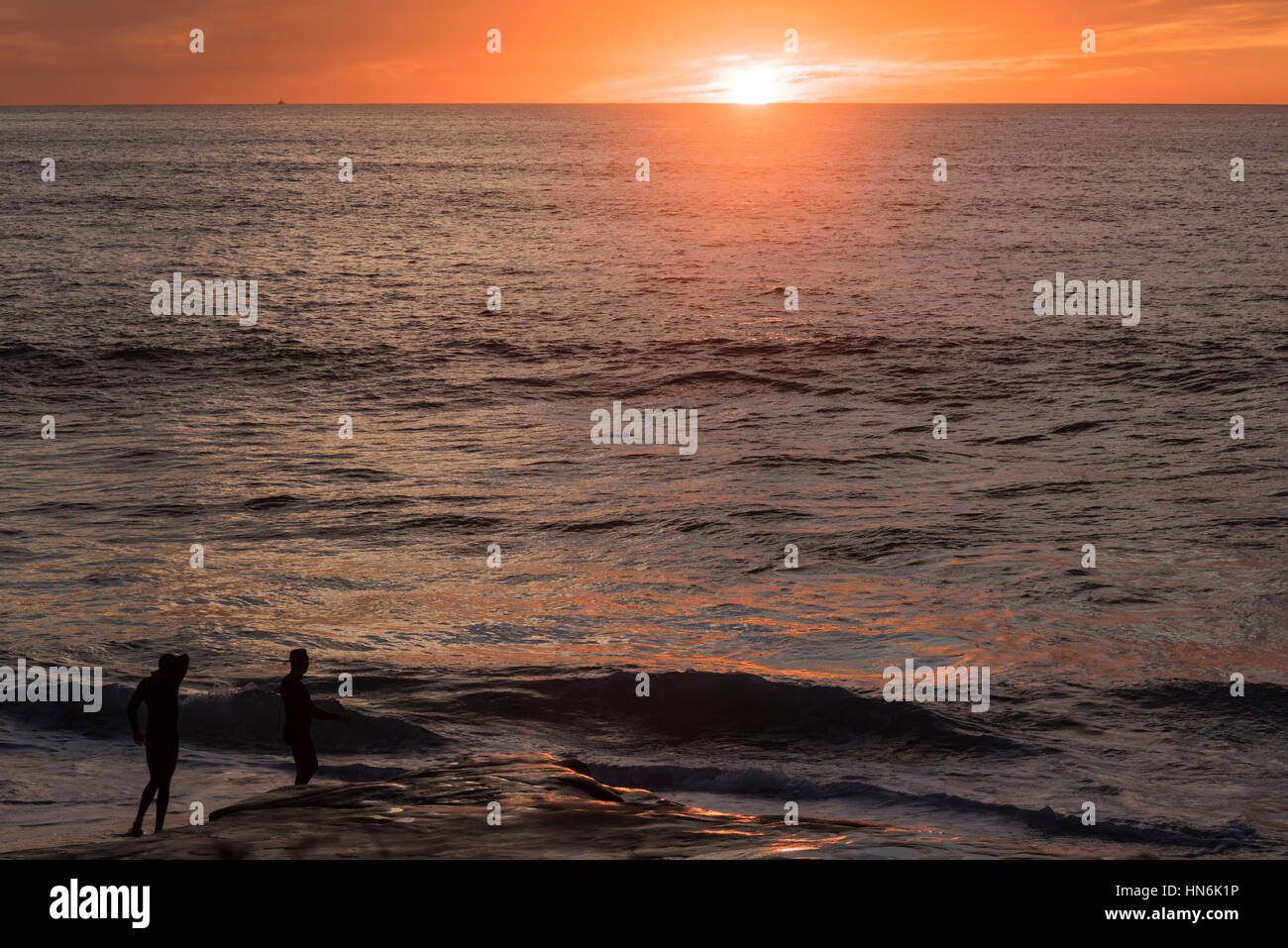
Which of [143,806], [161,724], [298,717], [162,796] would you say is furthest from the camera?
[298,717]

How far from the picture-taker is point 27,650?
14.4 meters

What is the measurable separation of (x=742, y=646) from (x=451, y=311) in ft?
111

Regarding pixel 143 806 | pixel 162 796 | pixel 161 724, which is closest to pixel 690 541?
pixel 161 724

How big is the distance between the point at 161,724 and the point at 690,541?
10815 millimetres

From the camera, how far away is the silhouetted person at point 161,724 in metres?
9.91

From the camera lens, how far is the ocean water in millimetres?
11727

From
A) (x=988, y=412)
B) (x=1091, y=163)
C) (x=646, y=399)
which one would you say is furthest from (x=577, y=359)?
(x=1091, y=163)

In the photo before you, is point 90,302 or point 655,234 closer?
point 90,302

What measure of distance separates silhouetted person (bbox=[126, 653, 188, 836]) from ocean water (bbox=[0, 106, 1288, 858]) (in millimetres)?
399

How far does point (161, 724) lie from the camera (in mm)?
10008

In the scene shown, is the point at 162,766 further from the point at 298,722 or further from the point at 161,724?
the point at 298,722

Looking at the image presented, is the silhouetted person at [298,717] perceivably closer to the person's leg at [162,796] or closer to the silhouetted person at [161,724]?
the silhouetted person at [161,724]

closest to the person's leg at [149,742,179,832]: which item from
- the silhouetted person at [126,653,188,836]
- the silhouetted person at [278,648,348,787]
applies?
the silhouetted person at [126,653,188,836]

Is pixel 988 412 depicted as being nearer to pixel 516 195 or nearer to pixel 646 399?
pixel 646 399
